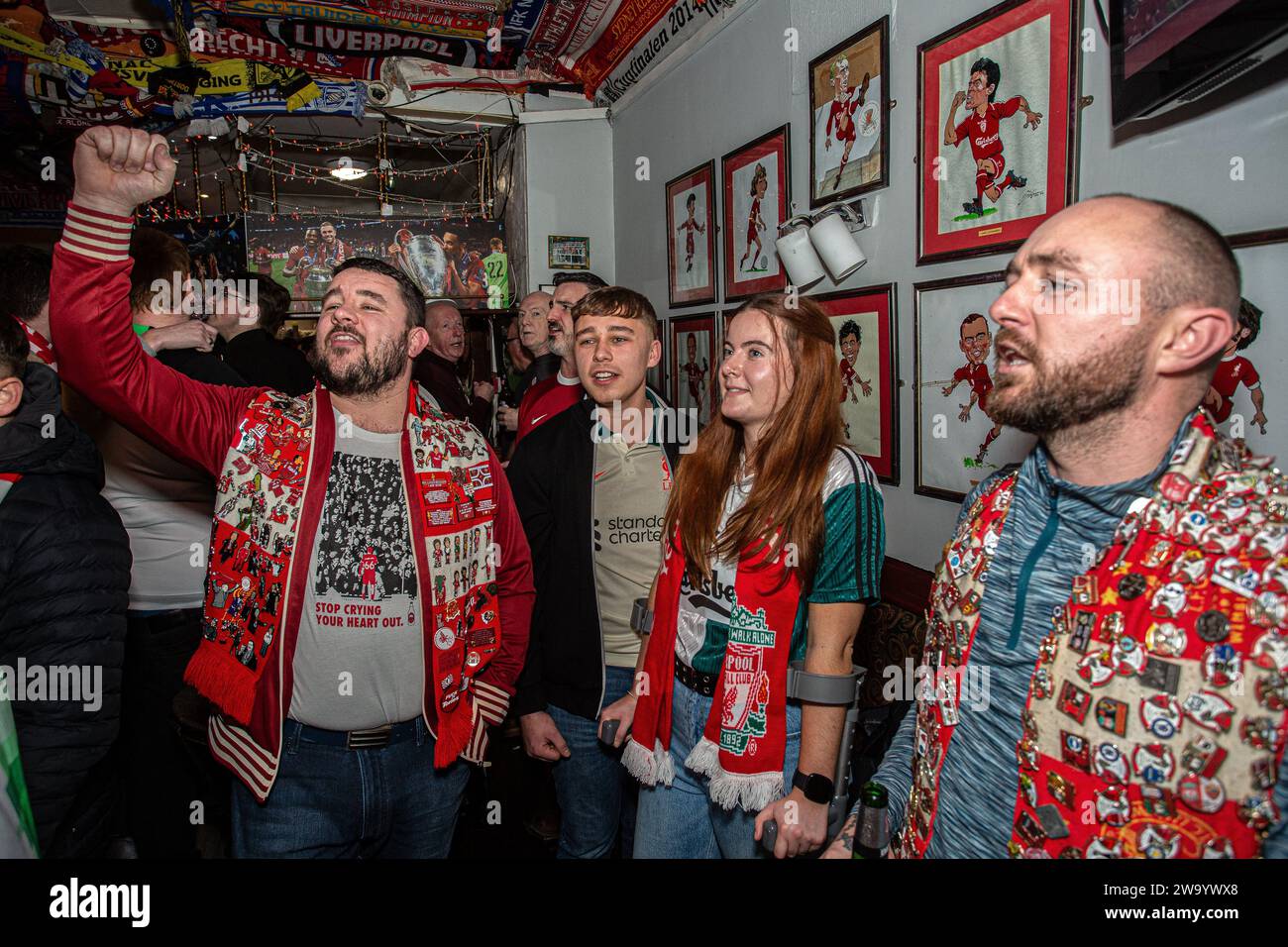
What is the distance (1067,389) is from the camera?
114 centimetres

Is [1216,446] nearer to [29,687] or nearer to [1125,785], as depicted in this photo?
[1125,785]

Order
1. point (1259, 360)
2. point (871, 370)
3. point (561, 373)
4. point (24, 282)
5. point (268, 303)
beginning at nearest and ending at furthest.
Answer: point (1259, 360)
point (24, 282)
point (871, 370)
point (561, 373)
point (268, 303)

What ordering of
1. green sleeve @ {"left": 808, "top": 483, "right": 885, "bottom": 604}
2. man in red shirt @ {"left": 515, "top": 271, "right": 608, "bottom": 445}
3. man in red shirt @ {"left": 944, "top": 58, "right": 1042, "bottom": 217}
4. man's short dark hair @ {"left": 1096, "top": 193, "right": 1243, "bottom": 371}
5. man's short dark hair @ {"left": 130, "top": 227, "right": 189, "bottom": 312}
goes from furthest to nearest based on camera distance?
man in red shirt @ {"left": 515, "top": 271, "right": 608, "bottom": 445} < man's short dark hair @ {"left": 130, "top": 227, "right": 189, "bottom": 312} < man in red shirt @ {"left": 944, "top": 58, "right": 1042, "bottom": 217} < green sleeve @ {"left": 808, "top": 483, "right": 885, "bottom": 604} < man's short dark hair @ {"left": 1096, "top": 193, "right": 1243, "bottom": 371}

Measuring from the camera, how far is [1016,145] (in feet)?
6.79

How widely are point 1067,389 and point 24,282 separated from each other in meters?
2.89

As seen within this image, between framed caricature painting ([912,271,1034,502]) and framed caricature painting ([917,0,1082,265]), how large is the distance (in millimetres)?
124

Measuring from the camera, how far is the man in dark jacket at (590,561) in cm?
220

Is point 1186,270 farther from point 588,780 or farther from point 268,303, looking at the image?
point 268,303

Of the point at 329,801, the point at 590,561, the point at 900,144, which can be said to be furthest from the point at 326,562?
the point at 900,144

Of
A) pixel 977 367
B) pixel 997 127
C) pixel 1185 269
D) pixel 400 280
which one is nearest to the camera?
pixel 1185 269

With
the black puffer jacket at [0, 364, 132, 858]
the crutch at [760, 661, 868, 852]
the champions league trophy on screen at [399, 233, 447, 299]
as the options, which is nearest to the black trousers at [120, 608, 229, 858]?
the black puffer jacket at [0, 364, 132, 858]

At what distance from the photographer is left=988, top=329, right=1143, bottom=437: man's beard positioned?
1.10 metres

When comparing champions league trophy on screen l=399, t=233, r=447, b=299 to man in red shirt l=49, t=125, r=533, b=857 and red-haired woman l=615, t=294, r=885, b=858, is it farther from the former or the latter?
red-haired woman l=615, t=294, r=885, b=858

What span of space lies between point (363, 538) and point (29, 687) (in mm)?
704
